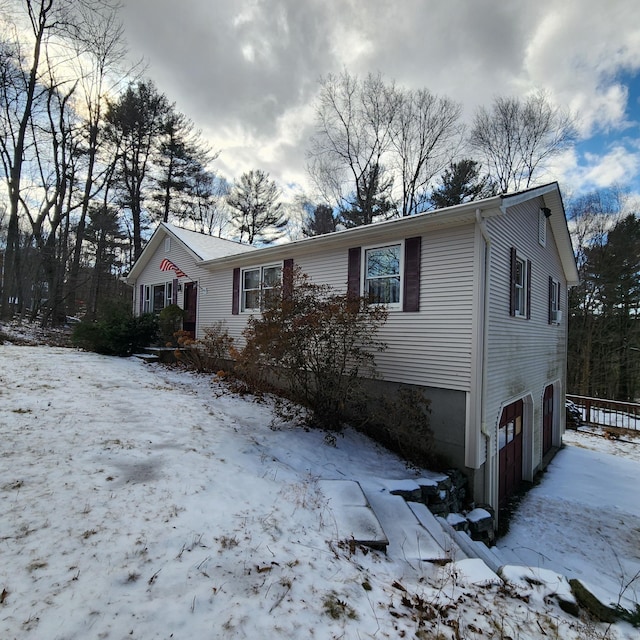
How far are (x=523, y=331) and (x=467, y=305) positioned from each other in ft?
10.0

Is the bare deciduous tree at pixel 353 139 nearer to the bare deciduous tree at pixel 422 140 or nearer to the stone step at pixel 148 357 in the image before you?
the bare deciduous tree at pixel 422 140

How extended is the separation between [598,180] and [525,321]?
1749 centimetres

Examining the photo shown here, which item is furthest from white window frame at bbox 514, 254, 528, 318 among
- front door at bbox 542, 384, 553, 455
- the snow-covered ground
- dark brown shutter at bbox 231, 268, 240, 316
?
dark brown shutter at bbox 231, 268, 240, 316

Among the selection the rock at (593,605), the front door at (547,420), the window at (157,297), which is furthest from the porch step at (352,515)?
the window at (157,297)

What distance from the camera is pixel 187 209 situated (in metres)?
21.7

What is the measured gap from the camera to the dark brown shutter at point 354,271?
7.30 m

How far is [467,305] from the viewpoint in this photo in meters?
5.89

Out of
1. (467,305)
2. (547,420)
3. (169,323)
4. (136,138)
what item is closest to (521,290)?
(467,305)

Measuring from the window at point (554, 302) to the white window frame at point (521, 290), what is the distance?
3233 millimetres

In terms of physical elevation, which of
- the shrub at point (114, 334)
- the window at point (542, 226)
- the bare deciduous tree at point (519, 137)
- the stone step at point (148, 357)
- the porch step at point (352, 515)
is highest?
the bare deciduous tree at point (519, 137)

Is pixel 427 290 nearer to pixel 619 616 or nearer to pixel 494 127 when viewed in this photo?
pixel 619 616

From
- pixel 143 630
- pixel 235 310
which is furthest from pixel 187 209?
pixel 143 630

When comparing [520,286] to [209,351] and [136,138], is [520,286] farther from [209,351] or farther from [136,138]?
[136,138]

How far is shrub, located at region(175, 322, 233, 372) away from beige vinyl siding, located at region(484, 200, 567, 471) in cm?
681
